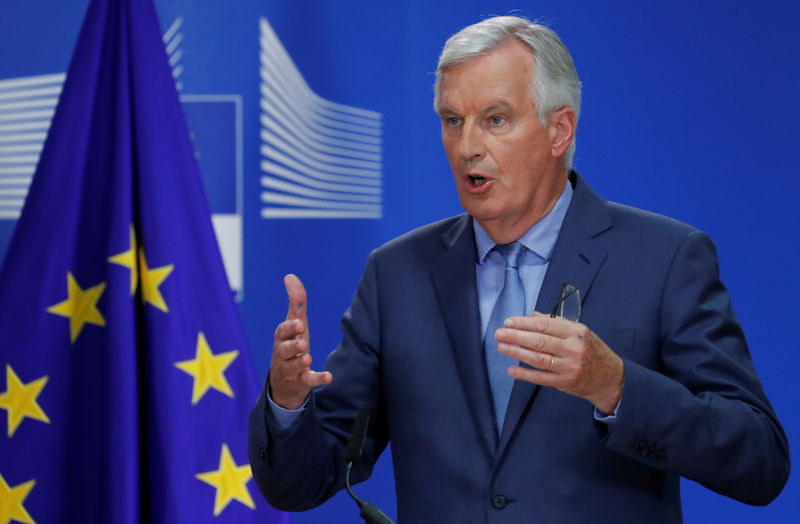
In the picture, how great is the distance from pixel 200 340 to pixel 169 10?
106cm

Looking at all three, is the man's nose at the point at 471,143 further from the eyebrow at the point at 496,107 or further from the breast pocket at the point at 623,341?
the breast pocket at the point at 623,341

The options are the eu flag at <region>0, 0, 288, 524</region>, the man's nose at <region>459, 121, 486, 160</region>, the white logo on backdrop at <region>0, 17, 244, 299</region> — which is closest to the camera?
the man's nose at <region>459, 121, 486, 160</region>

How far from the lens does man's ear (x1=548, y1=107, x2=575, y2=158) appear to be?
182 cm

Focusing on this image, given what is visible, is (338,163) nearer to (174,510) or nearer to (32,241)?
(32,241)

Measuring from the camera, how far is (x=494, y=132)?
175 centimetres

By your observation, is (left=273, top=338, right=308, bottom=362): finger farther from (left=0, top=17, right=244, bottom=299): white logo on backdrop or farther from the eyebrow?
(left=0, top=17, right=244, bottom=299): white logo on backdrop

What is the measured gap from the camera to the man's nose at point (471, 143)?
172 cm

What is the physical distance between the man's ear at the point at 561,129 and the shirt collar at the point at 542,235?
9cm

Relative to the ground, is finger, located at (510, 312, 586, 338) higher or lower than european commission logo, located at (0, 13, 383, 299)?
lower

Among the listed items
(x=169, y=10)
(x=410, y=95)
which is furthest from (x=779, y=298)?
(x=169, y=10)

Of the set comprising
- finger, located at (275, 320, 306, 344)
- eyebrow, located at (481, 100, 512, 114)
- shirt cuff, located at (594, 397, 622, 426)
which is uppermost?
eyebrow, located at (481, 100, 512, 114)

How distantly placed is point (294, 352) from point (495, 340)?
409 mm

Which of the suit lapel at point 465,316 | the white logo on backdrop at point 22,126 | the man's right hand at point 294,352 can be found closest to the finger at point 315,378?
the man's right hand at point 294,352

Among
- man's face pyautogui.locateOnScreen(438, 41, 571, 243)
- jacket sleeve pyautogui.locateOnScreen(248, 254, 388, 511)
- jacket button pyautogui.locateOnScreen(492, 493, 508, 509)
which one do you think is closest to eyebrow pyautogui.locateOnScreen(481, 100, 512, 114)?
man's face pyautogui.locateOnScreen(438, 41, 571, 243)
